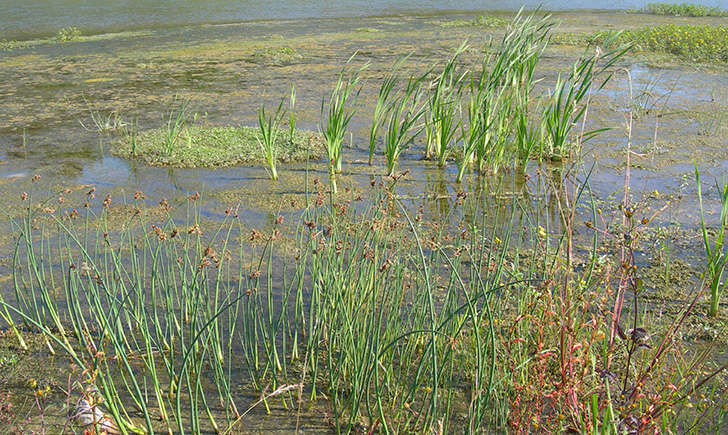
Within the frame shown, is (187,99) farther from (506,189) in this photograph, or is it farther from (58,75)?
(506,189)

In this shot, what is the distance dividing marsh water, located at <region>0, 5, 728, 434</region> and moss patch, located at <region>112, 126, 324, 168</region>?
0.11 metres

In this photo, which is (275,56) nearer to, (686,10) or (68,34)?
(68,34)

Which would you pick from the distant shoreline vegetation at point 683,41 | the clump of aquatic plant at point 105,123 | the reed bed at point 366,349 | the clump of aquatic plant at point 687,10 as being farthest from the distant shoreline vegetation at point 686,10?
the reed bed at point 366,349

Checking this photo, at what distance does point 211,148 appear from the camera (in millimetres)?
4992

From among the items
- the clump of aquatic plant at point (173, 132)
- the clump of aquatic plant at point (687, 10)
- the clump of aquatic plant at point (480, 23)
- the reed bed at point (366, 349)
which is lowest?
A: the reed bed at point (366, 349)

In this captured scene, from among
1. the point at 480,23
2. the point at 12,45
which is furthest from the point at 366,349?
the point at 480,23

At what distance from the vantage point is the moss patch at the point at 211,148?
188 inches

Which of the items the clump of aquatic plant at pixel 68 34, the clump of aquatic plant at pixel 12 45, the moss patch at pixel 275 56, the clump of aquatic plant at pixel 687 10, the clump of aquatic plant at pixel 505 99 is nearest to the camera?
the clump of aquatic plant at pixel 505 99

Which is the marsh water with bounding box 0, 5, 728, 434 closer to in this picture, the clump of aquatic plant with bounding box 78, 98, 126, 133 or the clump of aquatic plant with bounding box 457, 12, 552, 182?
the clump of aquatic plant with bounding box 78, 98, 126, 133

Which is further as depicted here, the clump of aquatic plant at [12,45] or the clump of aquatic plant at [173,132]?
the clump of aquatic plant at [12,45]

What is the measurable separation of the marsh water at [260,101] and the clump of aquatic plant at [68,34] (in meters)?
0.30

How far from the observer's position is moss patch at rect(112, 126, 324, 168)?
4.79 meters

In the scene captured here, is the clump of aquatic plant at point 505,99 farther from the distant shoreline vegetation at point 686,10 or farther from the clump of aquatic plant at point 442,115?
the distant shoreline vegetation at point 686,10

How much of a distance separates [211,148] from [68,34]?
7098mm
